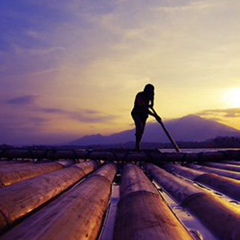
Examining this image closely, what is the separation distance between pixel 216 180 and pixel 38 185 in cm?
235

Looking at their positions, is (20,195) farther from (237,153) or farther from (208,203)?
(237,153)

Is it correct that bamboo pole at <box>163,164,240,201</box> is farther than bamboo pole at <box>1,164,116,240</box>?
Yes

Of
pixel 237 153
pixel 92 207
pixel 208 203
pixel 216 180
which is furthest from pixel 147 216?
pixel 237 153

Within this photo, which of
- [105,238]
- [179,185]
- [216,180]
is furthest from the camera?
[216,180]

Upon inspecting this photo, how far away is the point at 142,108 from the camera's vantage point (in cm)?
1076

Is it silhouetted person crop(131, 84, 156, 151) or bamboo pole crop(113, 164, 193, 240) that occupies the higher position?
silhouetted person crop(131, 84, 156, 151)

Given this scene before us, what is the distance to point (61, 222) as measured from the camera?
2109 millimetres

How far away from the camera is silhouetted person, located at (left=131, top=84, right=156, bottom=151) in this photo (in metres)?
10.5

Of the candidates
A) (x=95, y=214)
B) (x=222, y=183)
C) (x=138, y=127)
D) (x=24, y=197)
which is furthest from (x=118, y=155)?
(x=95, y=214)

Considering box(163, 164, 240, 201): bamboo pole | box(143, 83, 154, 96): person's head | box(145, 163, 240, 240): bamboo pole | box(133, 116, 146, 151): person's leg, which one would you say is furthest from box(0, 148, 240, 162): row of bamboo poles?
box(145, 163, 240, 240): bamboo pole

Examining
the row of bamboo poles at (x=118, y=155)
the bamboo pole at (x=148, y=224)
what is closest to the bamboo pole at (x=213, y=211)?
the bamboo pole at (x=148, y=224)

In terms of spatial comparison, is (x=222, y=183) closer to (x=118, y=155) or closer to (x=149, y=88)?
(x=118, y=155)

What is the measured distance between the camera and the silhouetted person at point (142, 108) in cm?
1053

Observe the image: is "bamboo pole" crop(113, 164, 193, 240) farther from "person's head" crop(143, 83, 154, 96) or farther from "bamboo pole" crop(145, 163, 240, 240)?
"person's head" crop(143, 83, 154, 96)
